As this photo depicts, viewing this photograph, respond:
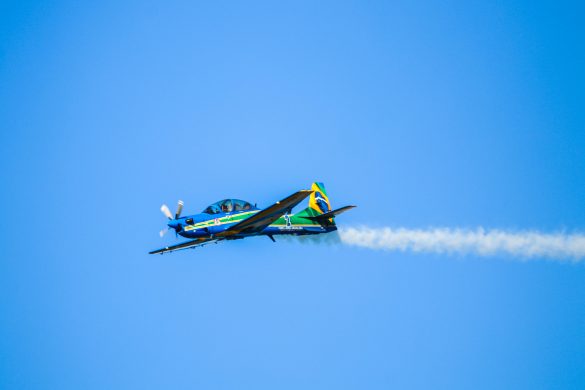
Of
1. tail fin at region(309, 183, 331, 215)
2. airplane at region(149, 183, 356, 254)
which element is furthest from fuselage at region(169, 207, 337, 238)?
tail fin at region(309, 183, 331, 215)

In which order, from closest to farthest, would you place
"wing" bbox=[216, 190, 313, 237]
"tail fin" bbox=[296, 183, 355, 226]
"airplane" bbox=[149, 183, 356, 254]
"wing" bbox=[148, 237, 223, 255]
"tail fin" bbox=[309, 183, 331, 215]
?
"wing" bbox=[216, 190, 313, 237], "airplane" bbox=[149, 183, 356, 254], "wing" bbox=[148, 237, 223, 255], "tail fin" bbox=[296, 183, 355, 226], "tail fin" bbox=[309, 183, 331, 215]

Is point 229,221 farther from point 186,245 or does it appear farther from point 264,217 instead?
point 186,245

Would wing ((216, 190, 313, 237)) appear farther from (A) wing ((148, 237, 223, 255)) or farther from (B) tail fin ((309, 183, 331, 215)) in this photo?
(B) tail fin ((309, 183, 331, 215))

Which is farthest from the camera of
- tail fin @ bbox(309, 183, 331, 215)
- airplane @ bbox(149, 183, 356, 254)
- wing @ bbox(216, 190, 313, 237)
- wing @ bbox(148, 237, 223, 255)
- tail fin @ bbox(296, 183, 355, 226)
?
tail fin @ bbox(309, 183, 331, 215)

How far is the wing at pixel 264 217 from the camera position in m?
50.8

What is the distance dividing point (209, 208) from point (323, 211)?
7.84m

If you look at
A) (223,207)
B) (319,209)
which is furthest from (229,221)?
(319,209)

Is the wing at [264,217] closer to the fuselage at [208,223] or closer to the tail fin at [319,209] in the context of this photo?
the fuselage at [208,223]

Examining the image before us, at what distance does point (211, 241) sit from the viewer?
54594mm

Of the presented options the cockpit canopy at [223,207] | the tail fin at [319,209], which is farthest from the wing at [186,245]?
the tail fin at [319,209]

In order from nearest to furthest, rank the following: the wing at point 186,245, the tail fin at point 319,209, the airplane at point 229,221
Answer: the airplane at point 229,221 < the wing at point 186,245 < the tail fin at point 319,209

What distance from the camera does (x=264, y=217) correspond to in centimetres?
5250

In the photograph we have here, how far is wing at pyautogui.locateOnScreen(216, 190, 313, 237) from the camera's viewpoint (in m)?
50.8

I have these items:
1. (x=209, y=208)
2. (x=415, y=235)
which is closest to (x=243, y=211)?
(x=209, y=208)
